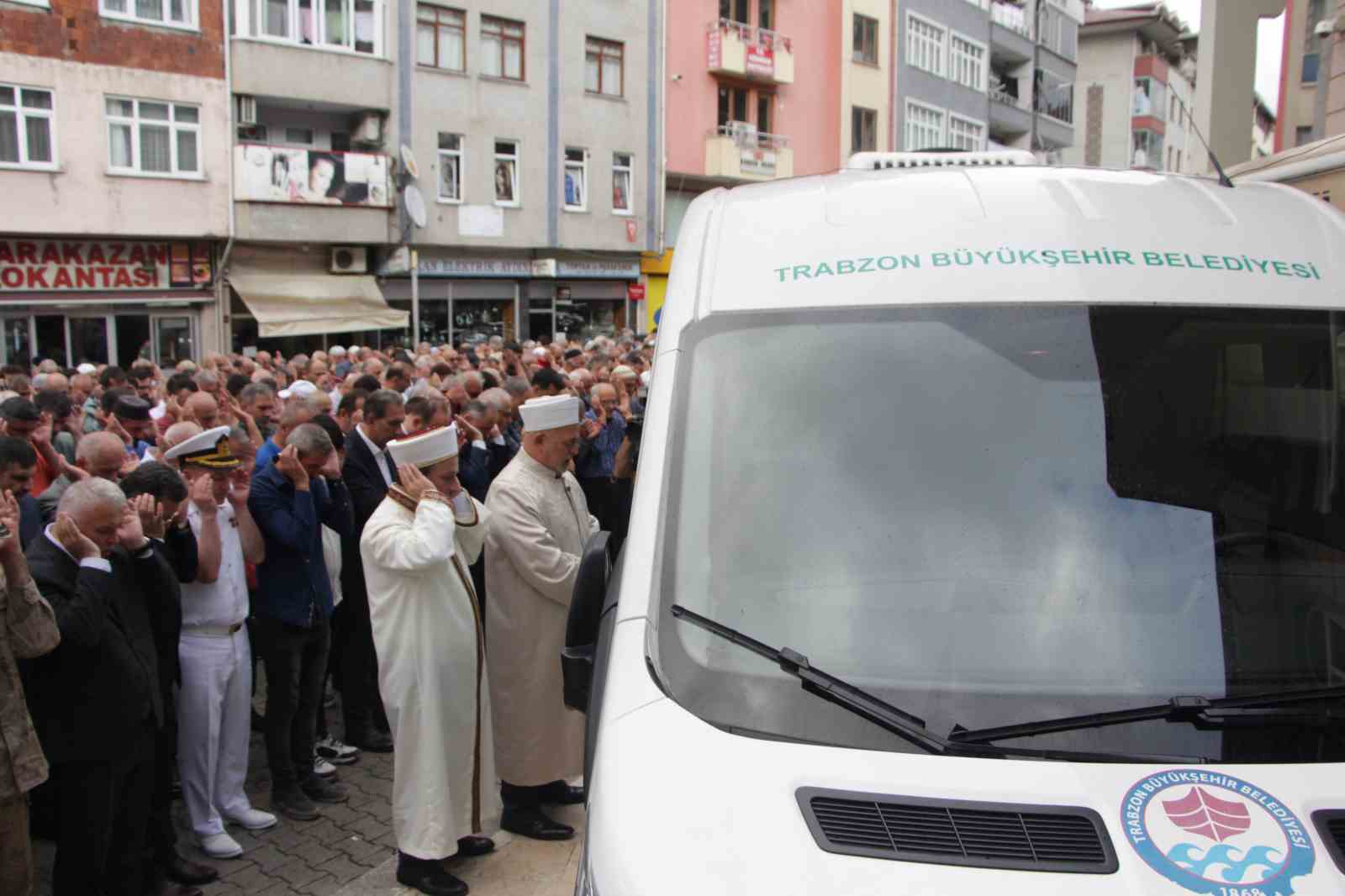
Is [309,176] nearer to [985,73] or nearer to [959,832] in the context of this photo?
[959,832]

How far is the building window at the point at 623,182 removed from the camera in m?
33.0

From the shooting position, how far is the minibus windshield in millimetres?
2402

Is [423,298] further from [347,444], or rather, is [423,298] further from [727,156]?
[347,444]

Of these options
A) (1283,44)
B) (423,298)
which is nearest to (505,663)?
(1283,44)

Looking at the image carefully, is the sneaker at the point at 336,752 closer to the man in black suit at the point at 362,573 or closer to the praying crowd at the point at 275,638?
the praying crowd at the point at 275,638

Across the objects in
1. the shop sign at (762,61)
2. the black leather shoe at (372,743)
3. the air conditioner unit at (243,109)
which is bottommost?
the black leather shoe at (372,743)

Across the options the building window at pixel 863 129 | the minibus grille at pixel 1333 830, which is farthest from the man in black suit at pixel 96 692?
the building window at pixel 863 129

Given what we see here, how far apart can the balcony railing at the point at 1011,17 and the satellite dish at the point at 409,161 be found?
1200 inches

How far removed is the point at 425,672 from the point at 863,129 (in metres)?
39.2

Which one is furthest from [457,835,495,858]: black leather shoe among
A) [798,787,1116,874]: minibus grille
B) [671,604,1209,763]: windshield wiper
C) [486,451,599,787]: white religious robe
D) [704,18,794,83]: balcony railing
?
[704,18,794,83]: balcony railing

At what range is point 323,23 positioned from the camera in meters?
26.2

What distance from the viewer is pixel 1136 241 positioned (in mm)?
3082

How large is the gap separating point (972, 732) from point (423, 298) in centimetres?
2778

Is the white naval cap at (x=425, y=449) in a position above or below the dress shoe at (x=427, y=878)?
above
